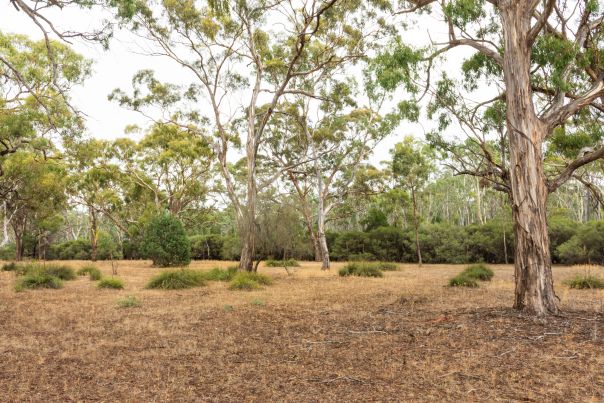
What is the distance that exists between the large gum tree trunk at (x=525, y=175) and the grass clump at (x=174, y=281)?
9.06 m

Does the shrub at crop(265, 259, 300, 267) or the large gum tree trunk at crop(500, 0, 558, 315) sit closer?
the large gum tree trunk at crop(500, 0, 558, 315)

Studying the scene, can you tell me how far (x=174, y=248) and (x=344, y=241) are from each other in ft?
40.0

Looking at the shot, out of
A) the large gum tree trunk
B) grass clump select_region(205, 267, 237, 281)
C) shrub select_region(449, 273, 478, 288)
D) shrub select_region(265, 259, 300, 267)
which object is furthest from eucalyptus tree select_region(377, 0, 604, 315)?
shrub select_region(265, 259, 300, 267)

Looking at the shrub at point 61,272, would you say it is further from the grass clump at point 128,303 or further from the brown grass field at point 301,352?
the grass clump at point 128,303

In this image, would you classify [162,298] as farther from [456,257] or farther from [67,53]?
[456,257]

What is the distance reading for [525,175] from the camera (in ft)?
23.2

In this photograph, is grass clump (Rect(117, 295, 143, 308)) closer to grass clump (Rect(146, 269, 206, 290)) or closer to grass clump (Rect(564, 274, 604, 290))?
grass clump (Rect(146, 269, 206, 290))

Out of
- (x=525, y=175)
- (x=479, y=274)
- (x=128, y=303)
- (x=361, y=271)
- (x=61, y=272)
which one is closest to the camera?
(x=525, y=175)

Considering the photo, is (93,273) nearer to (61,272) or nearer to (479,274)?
(61,272)

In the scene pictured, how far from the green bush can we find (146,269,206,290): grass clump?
10.0 meters

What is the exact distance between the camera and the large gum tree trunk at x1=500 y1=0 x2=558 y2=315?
681 cm

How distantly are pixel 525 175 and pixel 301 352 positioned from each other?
4540 mm

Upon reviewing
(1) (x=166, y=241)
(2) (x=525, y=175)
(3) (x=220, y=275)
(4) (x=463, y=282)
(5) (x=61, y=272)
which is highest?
(2) (x=525, y=175)

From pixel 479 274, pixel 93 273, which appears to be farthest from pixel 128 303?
pixel 479 274
